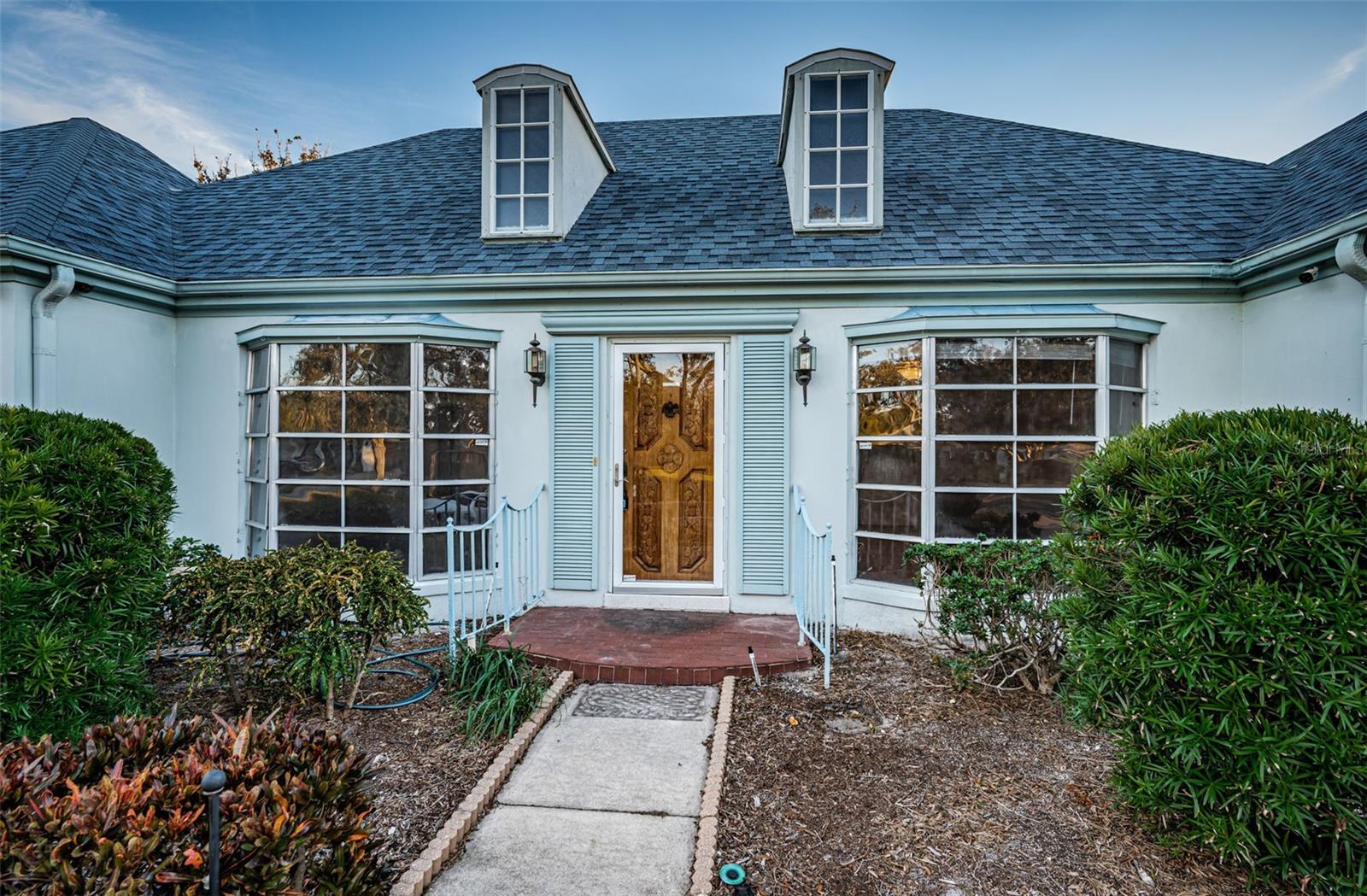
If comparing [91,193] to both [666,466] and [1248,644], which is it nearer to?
[666,466]

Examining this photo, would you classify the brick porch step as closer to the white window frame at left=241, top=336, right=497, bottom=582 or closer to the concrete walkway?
the concrete walkway

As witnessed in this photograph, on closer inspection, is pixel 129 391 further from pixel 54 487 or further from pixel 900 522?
pixel 900 522

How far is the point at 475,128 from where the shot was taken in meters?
8.59

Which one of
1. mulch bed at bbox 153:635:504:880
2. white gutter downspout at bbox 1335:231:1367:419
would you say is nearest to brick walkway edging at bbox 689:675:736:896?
mulch bed at bbox 153:635:504:880

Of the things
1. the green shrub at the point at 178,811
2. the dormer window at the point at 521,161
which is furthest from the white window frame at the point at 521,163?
the green shrub at the point at 178,811

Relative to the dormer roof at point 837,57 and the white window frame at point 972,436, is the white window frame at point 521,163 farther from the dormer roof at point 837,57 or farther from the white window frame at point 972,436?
the white window frame at point 972,436

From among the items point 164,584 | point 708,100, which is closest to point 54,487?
point 164,584

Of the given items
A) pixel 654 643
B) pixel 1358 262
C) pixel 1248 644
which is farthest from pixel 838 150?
pixel 1248 644

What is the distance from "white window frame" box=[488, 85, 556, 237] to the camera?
6141mm

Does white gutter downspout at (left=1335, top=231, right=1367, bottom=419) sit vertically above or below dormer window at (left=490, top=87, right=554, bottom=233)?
below

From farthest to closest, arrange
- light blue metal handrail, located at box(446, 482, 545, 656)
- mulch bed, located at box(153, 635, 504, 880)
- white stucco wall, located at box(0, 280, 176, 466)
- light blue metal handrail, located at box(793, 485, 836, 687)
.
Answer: light blue metal handrail, located at box(446, 482, 545, 656)
white stucco wall, located at box(0, 280, 176, 466)
light blue metal handrail, located at box(793, 485, 836, 687)
mulch bed, located at box(153, 635, 504, 880)

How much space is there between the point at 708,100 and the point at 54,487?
33.6 feet

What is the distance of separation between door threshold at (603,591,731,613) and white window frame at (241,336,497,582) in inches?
56.8

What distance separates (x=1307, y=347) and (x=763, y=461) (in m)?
4.12
